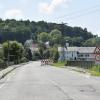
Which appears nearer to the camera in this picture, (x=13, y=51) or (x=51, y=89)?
(x=51, y=89)

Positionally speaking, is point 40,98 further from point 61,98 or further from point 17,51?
point 17,51

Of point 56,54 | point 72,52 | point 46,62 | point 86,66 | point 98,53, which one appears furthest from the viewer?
point 72,52

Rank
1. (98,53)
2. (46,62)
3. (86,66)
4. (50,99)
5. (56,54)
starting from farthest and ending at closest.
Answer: (56,54), (46,62), (86,66), (98,53), (50,99)

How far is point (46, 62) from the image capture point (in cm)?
10400

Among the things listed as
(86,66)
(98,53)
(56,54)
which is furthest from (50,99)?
(56,54)

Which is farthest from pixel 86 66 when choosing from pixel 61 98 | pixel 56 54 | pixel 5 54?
pixel 56 54

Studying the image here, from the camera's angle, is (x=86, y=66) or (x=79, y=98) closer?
(x=79, y=98)

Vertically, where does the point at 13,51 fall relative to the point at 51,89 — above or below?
above

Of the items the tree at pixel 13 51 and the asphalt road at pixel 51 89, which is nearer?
the asphalt road at pixel 51 89

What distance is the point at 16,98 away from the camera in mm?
18375

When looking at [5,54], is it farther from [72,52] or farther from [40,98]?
[40,98]

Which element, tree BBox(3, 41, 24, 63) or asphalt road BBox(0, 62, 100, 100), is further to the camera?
tree BBox(3, 41, 24, 63)

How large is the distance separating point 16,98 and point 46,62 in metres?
85.6

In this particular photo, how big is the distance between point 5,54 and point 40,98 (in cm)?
10957
